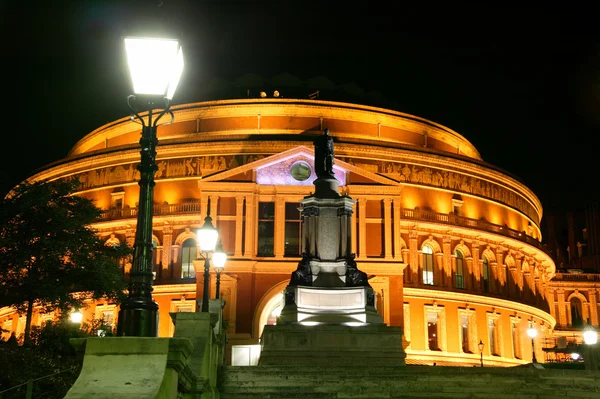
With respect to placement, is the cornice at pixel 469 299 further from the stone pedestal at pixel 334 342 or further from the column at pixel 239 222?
the stone pedestal at pixel 334 342

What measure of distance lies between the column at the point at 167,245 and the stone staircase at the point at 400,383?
36.2 metres

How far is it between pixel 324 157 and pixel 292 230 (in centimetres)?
1704

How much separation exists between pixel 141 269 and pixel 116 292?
29.0 m

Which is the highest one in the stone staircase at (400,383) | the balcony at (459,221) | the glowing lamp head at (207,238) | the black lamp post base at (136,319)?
the balcony at (459,221)

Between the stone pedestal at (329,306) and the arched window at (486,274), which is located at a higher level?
the arched window at (486,274)

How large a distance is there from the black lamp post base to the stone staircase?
10059 millimetres

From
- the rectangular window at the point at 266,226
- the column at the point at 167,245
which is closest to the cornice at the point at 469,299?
the rectangular window at the point at 266,226

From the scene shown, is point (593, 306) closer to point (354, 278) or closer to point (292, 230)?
point (292, 230)

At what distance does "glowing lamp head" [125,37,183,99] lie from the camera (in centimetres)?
1084

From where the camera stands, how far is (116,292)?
130ft

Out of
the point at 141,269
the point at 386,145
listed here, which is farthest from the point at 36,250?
the point at 386,145

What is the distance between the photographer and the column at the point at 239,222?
164 ft

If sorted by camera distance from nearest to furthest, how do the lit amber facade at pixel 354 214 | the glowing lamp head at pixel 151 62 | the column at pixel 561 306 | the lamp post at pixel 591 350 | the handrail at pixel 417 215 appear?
the glowing lamp head at pixel 151 62 < the lamp post at pixel 591 350 < the lit amber facade at pixel 354 214 < the handrail at pixel 417 215 < the column at pixel 561 306

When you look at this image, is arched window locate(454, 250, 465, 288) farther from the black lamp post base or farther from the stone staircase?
the black lamp post base
